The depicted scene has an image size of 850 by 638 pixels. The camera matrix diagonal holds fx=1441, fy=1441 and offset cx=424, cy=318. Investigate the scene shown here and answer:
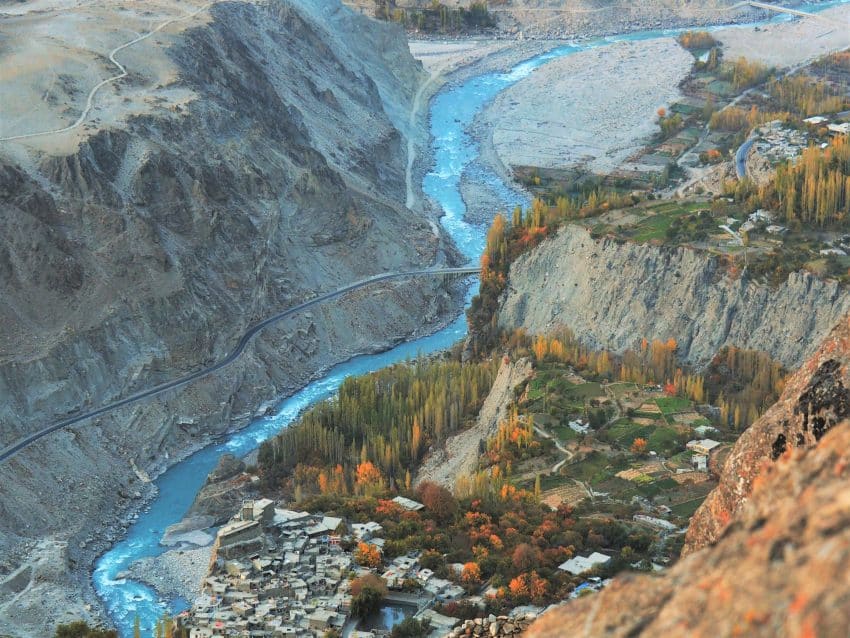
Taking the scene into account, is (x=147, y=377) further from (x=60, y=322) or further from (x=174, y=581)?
(x=174, y=581)

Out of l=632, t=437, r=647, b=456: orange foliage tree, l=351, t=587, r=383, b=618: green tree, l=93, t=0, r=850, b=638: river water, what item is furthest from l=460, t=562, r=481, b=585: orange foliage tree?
l=632, t=437, r=647, b=456: orange foliage tree

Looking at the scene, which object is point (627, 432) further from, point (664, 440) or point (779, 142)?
point (779, 142)

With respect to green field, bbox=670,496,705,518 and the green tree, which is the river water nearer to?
the green tree

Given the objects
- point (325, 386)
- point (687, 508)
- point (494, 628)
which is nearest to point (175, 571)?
point (687, 508)

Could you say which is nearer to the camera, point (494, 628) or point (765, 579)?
point (765, 579)

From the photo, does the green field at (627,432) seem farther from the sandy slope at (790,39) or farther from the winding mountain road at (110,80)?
the sandy slope at (790,39)

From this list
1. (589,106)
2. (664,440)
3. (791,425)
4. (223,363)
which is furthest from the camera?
(589,106)
